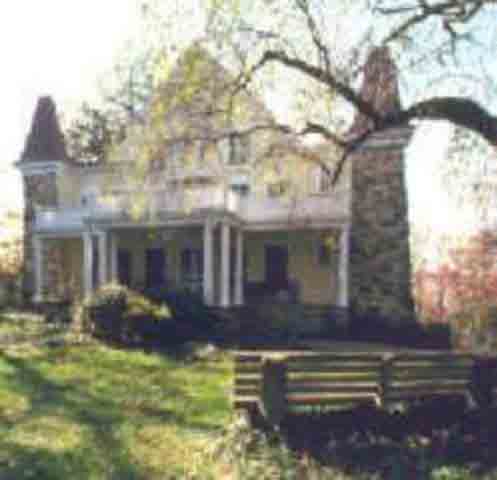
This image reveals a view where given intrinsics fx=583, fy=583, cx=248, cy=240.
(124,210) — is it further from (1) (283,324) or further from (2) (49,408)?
(2) (49,408)

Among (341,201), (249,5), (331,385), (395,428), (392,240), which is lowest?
(395,428)

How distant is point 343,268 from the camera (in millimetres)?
18172

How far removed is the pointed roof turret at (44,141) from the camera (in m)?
24.2

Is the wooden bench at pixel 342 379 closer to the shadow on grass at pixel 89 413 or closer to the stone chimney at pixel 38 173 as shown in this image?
the shadow on grass at pixel 89 413

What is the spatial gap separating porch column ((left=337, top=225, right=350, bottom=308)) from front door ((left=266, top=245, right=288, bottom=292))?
2727mm

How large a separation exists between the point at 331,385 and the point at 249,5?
6.07 meters

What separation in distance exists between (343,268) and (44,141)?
46.5ft

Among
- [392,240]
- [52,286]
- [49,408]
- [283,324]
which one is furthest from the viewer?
[52,286]

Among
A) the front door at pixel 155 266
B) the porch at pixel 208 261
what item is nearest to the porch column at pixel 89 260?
the porch at pixel 208 261

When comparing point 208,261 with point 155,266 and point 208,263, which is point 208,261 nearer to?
point 208,263

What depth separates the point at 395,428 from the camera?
7.23m

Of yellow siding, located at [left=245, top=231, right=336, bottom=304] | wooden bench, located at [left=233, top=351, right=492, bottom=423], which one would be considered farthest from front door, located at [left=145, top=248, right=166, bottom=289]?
wooden bench, located at [left=233, top=351, right=492, bottom=423]

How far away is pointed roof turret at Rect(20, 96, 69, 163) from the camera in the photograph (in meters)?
24.2

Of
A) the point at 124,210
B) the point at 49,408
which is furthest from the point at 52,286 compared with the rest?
the point at 49,408
